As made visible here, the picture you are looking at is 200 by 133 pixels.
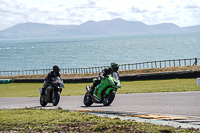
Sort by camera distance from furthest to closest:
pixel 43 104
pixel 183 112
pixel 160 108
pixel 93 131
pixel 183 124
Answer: pixel 43 104, pixel 160 108, pixel 183 112, pixel 183 124, pixel 93 131

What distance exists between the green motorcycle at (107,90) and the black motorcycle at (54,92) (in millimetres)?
1723

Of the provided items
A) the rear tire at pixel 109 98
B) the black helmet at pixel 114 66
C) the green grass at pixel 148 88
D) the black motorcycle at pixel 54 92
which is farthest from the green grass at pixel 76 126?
the green grass at pixel 148 88

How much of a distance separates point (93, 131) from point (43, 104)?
9509 mm

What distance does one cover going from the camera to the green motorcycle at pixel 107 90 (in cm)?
1377

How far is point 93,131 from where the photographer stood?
765 centimetres

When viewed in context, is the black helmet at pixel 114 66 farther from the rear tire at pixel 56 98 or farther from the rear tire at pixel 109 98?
the rear tire at pixel 56 98

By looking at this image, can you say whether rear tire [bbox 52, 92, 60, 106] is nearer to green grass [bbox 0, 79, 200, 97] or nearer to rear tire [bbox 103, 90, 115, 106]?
rear tire [bbox 103, 90, 115, 106]

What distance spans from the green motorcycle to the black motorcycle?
172 centimetres

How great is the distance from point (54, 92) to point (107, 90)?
3.00 m

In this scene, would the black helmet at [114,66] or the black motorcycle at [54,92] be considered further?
the black motorcycle at [54,92]

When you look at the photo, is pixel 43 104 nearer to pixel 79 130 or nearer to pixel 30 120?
pixel 30 120

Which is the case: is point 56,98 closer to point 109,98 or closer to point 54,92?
point 54,92

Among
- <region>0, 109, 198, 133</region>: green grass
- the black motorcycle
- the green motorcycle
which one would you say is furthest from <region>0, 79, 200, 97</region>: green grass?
<region>0, 109, 198, 133</region>: green grass

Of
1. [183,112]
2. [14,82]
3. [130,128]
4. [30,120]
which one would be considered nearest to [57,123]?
[30,120]
